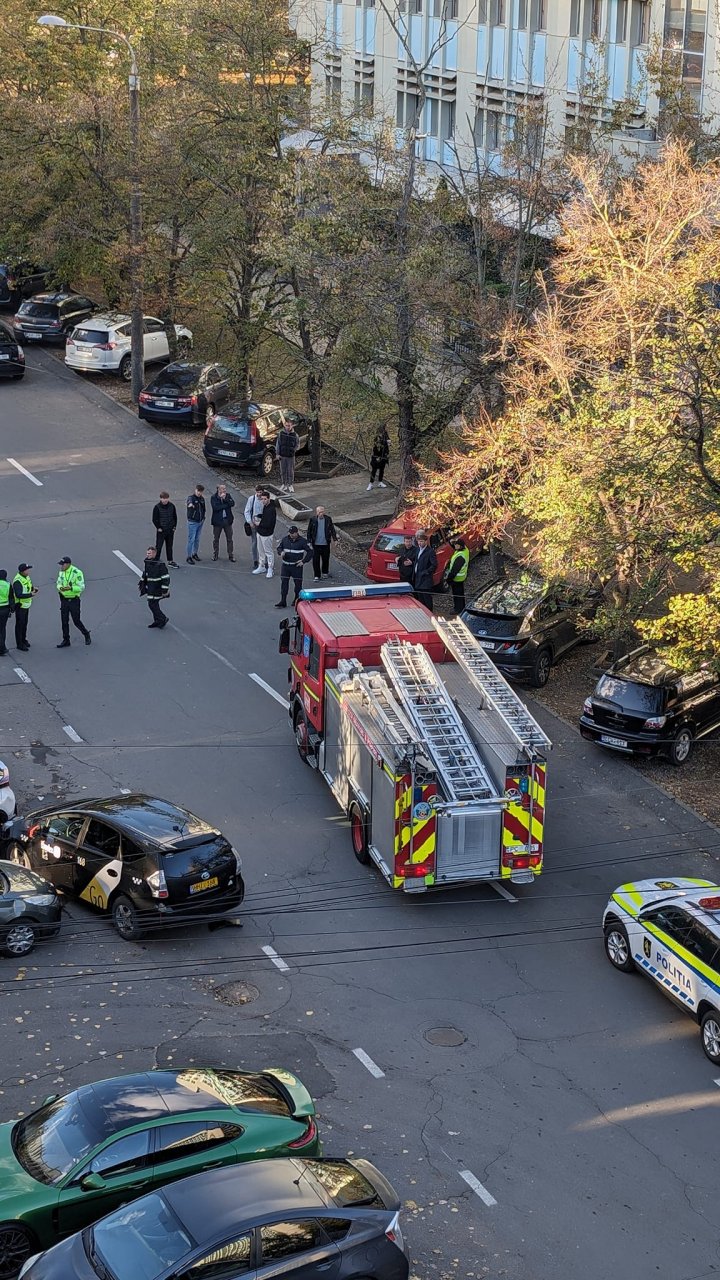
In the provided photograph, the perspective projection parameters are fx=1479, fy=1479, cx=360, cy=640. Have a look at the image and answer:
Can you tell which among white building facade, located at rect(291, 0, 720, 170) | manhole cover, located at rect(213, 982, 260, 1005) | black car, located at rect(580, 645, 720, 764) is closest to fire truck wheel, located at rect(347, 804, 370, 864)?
manhole cover, located at rect(213, 982, 260, 1005)

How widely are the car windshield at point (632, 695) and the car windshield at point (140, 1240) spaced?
45.0ft

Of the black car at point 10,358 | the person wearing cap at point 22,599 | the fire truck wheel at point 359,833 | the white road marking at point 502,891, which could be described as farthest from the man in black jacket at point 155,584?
the black car at point 10,358

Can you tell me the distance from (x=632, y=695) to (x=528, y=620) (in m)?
2.89

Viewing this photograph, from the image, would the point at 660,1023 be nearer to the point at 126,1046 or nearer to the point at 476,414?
the point at 126,1046

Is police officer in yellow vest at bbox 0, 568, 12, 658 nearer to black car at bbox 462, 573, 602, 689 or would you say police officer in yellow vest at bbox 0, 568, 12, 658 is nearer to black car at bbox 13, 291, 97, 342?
black car at bbox 462, 573, 602, 689

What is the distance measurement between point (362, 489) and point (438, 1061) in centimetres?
2088

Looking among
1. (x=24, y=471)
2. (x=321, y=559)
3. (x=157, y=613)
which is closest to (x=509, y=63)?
(x=24, y=471)

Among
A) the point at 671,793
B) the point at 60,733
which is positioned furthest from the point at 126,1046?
the point at 671,793

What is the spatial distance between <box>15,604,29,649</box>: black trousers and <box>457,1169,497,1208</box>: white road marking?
46.9 feet

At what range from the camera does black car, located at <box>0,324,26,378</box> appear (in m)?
40.0

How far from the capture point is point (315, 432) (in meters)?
35.2

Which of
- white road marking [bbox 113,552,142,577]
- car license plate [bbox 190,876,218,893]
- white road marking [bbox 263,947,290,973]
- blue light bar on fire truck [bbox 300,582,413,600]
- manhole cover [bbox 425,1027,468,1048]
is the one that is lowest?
white road marking [bbox 263,947,290,973]

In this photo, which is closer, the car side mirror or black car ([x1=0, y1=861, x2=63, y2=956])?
the car side mirror

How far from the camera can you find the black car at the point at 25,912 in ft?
53.8
